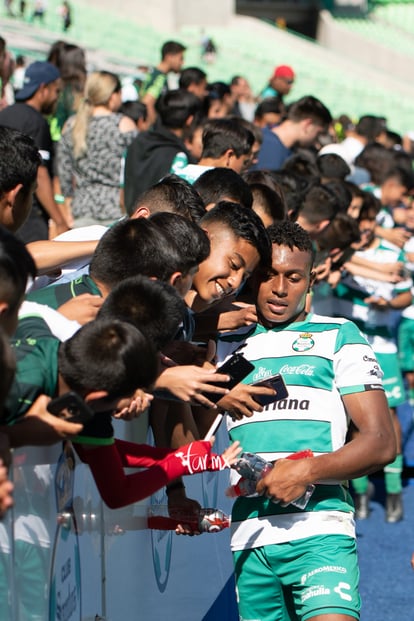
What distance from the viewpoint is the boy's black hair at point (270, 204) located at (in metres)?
5.30

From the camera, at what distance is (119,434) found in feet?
11.9

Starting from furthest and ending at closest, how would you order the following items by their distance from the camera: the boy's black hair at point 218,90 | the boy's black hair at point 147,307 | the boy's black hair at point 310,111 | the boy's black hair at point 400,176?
the boy's black hair at point 218,90 < the boy's black hair at point 400,176 < the boy's black hair at point 310,111 < the boy's black hair at point 147,307

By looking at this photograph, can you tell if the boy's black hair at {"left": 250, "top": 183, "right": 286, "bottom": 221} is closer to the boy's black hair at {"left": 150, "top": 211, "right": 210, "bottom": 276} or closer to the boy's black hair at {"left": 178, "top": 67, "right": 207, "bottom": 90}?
the boy's black hair at {"left": 150, "top": 211, "right": 210, "bottom": 276}

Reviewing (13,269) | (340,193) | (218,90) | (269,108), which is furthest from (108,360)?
(218,90)

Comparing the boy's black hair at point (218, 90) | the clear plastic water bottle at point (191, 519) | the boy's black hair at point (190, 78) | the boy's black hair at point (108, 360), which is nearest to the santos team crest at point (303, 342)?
the clear plastic water bottle at point (191, 519)

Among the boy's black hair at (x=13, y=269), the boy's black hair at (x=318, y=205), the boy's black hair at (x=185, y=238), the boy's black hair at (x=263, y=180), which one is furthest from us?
the boy's black hair at (x=318, y=205)

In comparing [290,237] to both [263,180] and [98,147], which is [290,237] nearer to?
A: [263,180]

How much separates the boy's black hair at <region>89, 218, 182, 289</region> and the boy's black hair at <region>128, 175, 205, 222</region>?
2.76 feet

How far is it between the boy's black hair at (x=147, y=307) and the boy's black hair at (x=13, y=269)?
1.46ft

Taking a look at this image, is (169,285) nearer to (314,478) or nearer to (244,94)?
(314,478)

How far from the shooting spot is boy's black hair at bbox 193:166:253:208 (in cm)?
487

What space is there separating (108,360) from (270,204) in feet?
9.14

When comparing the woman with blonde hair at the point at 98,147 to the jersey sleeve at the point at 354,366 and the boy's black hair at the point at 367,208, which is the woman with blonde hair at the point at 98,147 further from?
the jersey sleeve at the point at 354,366

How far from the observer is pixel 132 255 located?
3.29 metres
